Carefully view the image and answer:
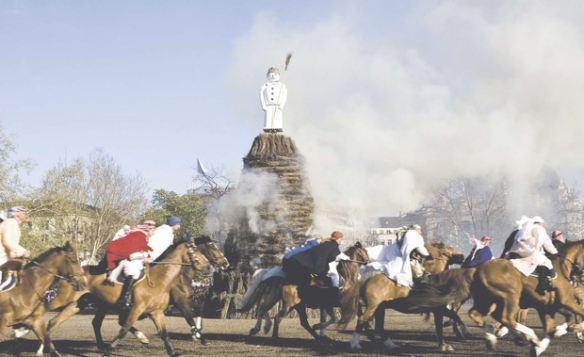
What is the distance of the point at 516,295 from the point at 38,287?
28.9 ft

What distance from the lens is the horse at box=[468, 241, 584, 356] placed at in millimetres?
13930

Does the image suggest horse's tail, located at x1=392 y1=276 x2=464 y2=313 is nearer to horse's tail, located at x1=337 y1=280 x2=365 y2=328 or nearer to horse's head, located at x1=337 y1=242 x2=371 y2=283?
horse's tail, located at x1=337 y1=280 x2=365 y2=328

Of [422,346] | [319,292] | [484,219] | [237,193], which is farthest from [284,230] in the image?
[484,219]

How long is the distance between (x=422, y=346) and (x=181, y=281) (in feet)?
19.1

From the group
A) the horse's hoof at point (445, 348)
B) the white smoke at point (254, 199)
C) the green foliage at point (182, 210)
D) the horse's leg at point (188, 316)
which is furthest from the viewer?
the green foliage at point (182, 210)

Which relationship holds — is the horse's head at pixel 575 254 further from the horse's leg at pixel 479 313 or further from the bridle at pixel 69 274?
the bridle at pixel 69 274

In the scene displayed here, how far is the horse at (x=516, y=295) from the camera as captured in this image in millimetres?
13930

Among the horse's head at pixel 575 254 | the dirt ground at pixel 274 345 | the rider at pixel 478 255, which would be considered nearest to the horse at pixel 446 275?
the dirt ground at pixel 274 345

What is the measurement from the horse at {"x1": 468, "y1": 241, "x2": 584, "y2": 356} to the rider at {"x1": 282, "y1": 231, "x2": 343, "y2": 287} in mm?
3687

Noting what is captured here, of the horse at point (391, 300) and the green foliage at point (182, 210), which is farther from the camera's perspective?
the green foliage at point (182, 210)

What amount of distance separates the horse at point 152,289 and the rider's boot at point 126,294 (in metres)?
0.11

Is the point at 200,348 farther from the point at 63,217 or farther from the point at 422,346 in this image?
the point at 63,217

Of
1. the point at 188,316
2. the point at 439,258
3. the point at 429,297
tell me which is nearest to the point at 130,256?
the point at 188,316

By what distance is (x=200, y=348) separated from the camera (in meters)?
16.4
